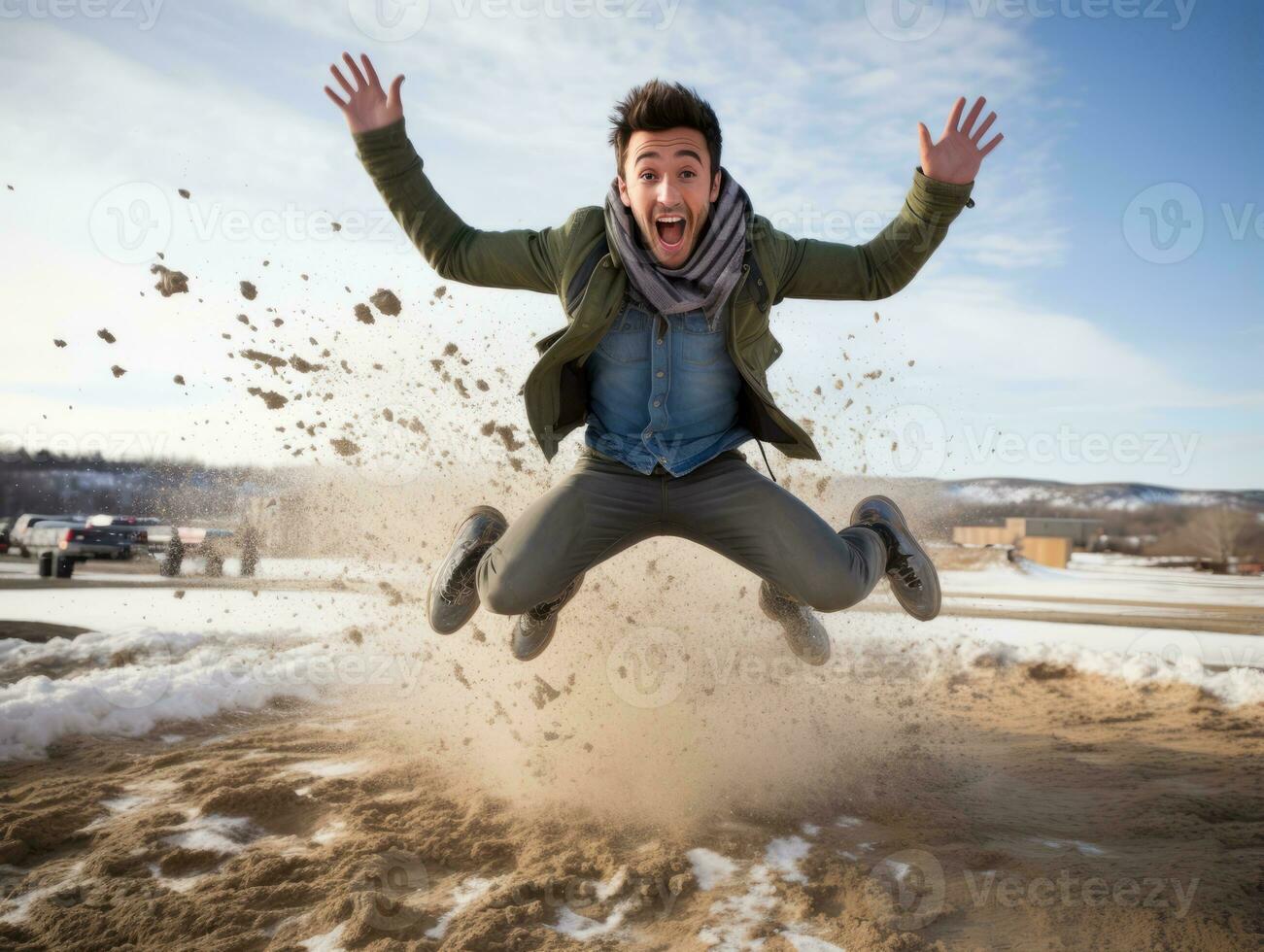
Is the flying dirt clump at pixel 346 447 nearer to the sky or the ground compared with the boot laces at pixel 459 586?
nearer to the sky

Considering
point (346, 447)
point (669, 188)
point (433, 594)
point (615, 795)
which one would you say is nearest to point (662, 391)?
point (669, 188)

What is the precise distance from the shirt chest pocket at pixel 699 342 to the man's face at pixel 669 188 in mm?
231

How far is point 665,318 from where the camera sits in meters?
3.13

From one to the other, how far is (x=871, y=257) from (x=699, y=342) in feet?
2.85

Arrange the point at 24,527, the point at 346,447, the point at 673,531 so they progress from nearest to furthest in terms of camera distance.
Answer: the point at 673,531 → the point at 346,447 → the point at 24,527

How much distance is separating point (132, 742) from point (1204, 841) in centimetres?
571

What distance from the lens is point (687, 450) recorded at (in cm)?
330

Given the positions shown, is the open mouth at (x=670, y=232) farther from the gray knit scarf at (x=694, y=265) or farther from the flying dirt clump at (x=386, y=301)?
the flying dirt clump at (x=386, y=301)

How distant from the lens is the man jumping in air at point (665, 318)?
307 centimetres

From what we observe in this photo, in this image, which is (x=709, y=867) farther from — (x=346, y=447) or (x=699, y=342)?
(x=346, y=447)

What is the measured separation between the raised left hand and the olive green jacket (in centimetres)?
5

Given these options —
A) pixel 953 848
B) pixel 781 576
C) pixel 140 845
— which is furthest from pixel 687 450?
pixel 140 845

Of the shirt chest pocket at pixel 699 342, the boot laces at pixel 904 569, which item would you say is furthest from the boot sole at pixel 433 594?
the boot laces at pixel 904 569

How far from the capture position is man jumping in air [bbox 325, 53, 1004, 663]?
10.1 feet
